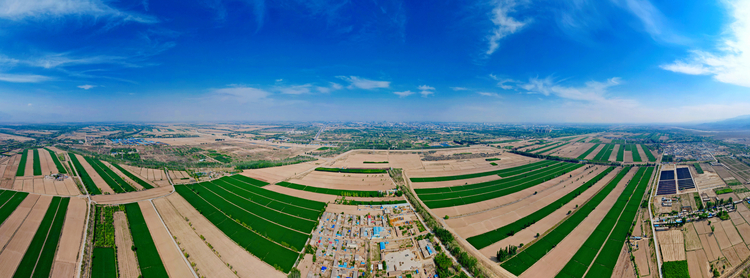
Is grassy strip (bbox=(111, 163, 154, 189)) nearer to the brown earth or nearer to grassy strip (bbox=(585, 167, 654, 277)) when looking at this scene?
the brown earth

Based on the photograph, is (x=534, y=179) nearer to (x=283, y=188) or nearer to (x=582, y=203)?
(x=582, y=203)

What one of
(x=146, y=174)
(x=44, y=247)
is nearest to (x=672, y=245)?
(x=44, y=247)

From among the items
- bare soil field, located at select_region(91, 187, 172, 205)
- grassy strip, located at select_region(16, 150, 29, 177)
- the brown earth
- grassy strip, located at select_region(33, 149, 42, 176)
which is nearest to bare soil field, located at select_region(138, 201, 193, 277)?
the brown earth

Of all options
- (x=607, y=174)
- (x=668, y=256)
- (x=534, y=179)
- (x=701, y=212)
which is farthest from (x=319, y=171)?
(x=607, y=174)

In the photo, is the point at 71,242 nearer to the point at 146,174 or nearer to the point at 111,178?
the point at 111,178

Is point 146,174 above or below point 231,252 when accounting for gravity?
above

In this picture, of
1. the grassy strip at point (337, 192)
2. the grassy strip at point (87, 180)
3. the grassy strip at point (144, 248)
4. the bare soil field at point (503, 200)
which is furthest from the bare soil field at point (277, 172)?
the bare soil field at point (503, 200)

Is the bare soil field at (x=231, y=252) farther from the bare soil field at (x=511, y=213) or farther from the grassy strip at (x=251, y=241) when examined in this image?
the bare soil field at (x=511, y=213)
